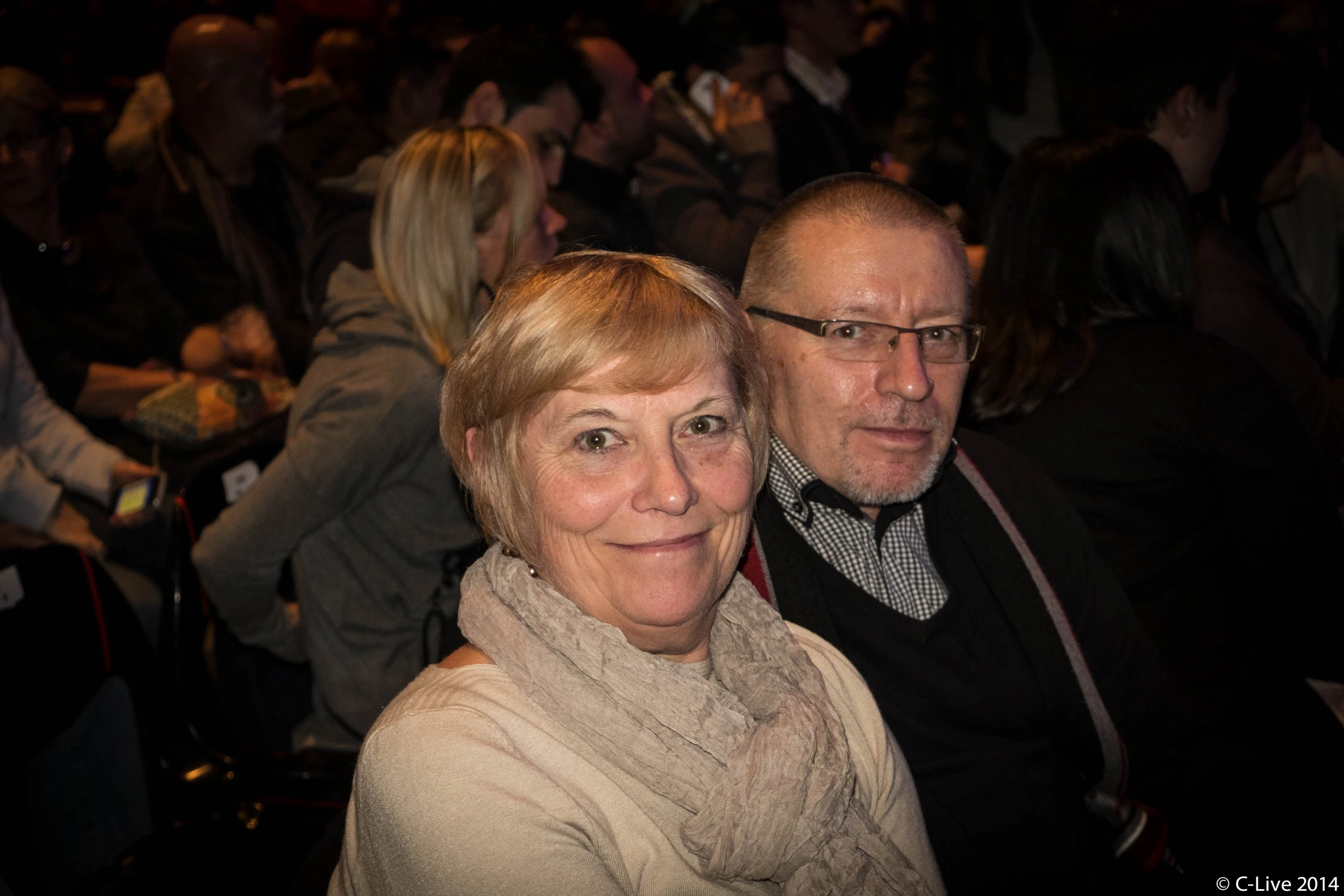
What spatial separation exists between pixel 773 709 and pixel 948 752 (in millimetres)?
565

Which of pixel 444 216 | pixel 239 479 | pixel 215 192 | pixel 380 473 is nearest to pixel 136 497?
pixel 239 479

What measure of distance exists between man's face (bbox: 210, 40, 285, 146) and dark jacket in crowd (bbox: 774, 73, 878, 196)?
2471 millimetres

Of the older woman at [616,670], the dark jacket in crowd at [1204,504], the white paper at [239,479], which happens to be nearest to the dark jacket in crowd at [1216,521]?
the dark jacket in crowd at [1204,504]

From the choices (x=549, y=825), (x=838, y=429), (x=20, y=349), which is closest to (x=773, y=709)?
(x=549, y=825)

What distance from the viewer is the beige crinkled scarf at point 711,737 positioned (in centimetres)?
133

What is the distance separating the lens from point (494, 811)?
3.98 ft

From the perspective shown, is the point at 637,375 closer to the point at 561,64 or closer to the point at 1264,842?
the point at 1264,842

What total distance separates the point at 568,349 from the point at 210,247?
12.9 ft

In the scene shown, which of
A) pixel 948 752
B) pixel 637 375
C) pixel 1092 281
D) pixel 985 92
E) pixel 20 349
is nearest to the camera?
pixel 637 375

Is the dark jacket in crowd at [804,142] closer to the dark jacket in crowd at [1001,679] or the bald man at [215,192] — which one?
the bald man at [215,192]

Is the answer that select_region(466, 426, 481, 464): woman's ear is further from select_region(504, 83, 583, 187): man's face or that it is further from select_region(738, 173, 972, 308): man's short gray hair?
select_region(504, 83, 583, 187): man's face

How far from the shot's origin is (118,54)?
742cm

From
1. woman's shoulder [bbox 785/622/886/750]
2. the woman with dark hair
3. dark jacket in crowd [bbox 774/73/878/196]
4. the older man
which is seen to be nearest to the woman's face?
woman's shoulder [bbox 785/622/886/750]

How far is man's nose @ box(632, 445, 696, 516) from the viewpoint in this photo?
1413mm
